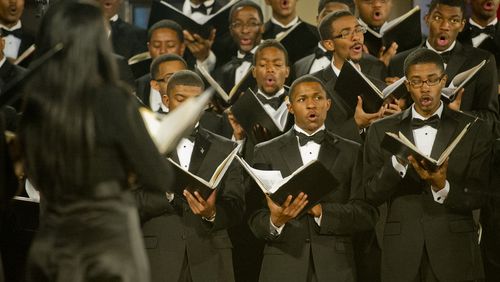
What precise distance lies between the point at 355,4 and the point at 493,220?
1476 mm

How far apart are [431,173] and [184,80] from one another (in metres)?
1.06

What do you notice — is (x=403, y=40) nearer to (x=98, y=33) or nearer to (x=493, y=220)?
(x=493, y=220)

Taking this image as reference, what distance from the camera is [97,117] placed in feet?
8.74

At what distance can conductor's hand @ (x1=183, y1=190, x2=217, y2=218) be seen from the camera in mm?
4008

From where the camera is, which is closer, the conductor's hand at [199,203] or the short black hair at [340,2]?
the conductor's hand at [199,203]

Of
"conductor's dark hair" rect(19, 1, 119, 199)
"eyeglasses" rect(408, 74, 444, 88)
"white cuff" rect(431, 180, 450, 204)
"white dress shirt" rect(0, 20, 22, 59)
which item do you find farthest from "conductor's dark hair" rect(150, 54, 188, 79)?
"conductor's dark hair" rect(19, 1, 119, 199)

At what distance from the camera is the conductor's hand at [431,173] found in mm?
4047

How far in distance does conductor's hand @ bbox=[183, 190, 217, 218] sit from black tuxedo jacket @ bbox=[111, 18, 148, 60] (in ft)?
4.87

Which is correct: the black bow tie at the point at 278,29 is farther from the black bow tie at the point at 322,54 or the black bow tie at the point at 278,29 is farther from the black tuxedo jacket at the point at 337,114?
the black tuxedo jacket at the point at 337,114

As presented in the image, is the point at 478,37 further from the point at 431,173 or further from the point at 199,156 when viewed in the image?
the point at 199,156

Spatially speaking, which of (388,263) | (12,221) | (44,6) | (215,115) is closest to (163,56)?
(215,115)

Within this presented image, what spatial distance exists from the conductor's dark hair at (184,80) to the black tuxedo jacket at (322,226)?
38 centimetres

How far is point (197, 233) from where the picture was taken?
4211 millimetres

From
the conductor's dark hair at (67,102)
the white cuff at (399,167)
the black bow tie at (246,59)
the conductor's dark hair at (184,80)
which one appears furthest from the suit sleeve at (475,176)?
the conductor's dark hair at (67,102)
